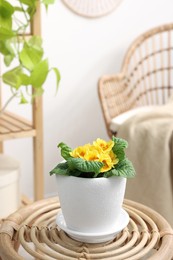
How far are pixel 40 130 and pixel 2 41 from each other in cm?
39

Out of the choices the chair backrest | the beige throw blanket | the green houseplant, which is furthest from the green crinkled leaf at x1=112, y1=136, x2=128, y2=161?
the chair backrest

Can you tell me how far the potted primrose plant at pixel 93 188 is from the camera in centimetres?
107

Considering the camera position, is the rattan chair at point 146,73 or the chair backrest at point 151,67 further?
the chair backrest at point 151,67

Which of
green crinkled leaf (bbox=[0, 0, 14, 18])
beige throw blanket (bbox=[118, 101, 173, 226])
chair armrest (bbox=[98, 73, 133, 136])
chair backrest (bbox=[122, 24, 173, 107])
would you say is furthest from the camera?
chair backrest (bbox=[122, 24, 173, 107])

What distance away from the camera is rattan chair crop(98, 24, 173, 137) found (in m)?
2.48

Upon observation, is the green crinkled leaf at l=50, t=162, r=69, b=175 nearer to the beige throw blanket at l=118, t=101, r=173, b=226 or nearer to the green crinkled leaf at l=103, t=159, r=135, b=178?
the green crinkled leaf at l=103, t=159, r=135, b=178

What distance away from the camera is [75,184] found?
1.07m

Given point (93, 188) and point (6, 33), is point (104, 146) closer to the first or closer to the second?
point (93, 188)

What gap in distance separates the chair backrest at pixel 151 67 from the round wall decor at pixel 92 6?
202 millimetres

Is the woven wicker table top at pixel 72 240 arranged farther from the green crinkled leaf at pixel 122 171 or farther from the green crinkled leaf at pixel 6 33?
the green crinkled leaf at pixel 6 33

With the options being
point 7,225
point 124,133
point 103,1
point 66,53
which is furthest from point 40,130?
point 103,1

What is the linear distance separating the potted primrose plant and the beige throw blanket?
768 millimetres

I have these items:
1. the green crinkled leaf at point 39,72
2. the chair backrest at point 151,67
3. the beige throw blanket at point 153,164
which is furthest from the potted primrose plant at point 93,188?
the chair backrest at point 151,67

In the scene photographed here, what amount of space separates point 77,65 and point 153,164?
85 centimetres
